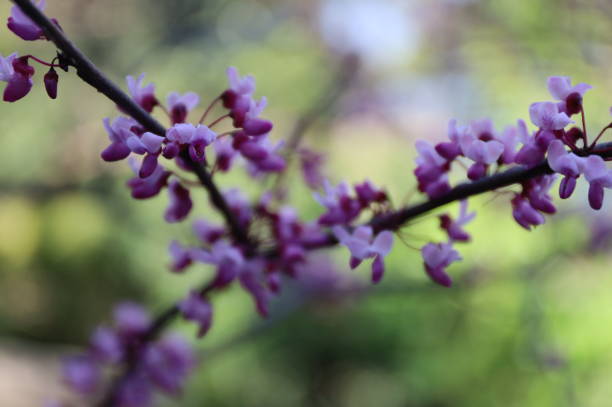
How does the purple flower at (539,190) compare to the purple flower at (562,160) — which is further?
the purple flower at (539,190)

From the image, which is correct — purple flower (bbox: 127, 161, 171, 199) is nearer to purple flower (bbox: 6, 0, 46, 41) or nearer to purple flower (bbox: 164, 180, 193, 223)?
purple flower (bbox: 164, 180, 193, 223)

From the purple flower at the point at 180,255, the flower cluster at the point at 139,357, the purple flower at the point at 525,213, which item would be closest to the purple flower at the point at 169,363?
the flower cluster at the point at 139,357

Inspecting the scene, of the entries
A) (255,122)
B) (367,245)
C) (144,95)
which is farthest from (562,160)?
(144,95)

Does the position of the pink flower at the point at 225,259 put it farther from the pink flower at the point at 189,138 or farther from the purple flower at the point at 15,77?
the purple flower at the point at 15,77

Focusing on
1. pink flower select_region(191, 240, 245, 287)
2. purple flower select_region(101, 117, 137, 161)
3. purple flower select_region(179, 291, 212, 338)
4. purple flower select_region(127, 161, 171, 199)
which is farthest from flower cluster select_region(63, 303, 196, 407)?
purple flower select_region(101, 117, 137, 161)

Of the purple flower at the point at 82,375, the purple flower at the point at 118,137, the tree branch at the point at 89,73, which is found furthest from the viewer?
the purple flower at the point at 82,375

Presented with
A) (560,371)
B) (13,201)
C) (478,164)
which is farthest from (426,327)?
(13,201)

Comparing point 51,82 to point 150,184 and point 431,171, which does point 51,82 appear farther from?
point 431,171
